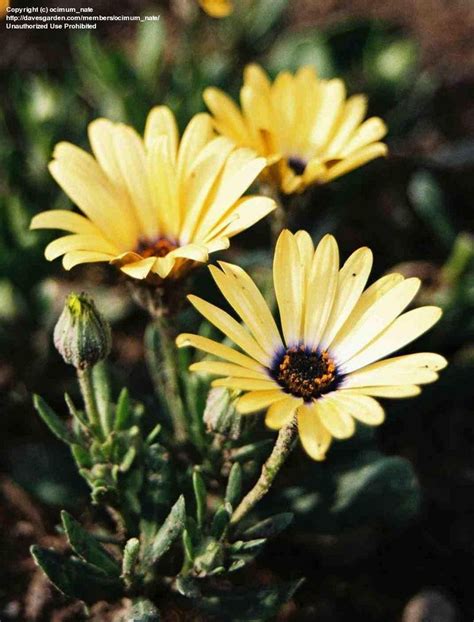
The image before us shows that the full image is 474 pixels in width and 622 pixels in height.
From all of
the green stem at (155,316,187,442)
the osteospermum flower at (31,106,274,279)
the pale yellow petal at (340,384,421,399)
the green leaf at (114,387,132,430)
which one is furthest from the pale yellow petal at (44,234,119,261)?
the pale yellow petal at (340,384,421,399)

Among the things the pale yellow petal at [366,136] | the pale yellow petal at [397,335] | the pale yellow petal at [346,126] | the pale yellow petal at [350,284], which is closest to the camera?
the pale yellow petal at [397,335]

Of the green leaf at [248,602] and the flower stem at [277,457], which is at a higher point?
the flower stem at [277,457]

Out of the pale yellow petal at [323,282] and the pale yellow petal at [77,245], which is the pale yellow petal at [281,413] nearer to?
the pale yellow petal at [323,282]

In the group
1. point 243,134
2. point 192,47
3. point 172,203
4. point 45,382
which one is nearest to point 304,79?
point 243,134

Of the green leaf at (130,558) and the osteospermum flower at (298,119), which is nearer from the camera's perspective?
Result: the green leaf at (130,558)

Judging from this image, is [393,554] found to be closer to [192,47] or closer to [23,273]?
[23,273]

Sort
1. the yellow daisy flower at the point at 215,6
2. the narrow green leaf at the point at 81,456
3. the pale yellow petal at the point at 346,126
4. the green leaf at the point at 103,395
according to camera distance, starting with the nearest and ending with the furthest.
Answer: the narrow green leaf at the point at 81,456 < the green leaf at the point at 103,395 < the pale yellow petal at the point at 346,126 < the yellow daisy flower at the point at 215,6

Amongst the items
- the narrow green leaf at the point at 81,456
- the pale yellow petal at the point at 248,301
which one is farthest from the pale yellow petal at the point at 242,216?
the narrow green leaf at the point at 81,456

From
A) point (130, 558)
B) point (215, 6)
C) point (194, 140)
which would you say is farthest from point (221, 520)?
point (215, 6)

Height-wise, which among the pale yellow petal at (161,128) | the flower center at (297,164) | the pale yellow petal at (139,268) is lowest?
the pale yellow petal at (139,268)
